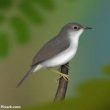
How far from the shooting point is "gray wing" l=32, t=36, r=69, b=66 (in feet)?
2.62

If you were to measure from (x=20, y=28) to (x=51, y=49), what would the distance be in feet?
0.39

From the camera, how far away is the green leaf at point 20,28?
719 mm

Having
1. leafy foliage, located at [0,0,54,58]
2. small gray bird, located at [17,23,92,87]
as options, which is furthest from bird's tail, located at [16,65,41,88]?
leafy foliage, located at [0,0,54,58]

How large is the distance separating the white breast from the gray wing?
0.4 inches

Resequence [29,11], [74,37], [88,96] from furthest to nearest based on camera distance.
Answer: [74,37], [29,11], [88,96]

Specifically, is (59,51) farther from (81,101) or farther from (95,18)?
(81,101)

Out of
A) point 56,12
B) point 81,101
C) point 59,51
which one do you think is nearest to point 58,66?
point 59,51

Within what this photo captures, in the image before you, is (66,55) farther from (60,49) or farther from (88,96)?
(88,96)

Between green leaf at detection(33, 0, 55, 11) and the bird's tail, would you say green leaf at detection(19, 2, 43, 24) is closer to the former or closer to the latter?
green leaf at detection(33, 0, 55, 11)

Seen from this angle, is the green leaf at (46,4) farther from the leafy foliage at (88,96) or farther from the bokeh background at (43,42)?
the leafy foliage at (88,96)

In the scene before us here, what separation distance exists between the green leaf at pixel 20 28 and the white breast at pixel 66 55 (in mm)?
94

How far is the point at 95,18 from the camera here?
830mm

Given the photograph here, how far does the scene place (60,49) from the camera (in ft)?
2.62

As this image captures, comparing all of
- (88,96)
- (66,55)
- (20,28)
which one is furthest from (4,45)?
(88,96)
